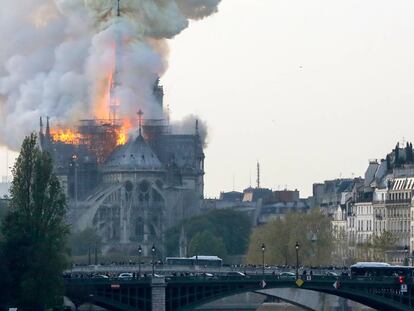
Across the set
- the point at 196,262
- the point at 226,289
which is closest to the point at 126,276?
the point at 226,289

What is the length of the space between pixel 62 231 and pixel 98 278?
5675 mm

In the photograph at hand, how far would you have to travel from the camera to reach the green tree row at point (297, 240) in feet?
580

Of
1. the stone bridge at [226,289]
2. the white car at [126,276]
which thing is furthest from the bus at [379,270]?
the white car at [126,276]

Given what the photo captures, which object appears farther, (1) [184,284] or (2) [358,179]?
(2) [358,179]

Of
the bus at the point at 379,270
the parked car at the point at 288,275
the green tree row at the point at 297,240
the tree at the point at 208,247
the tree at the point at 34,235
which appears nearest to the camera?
the tree at the point at 34,235

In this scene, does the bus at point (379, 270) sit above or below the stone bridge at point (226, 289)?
above

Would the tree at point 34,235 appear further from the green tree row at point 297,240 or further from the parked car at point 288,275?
the green tree row at point 297,240

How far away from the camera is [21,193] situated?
405 feet

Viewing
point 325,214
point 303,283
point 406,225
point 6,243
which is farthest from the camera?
point 325,214

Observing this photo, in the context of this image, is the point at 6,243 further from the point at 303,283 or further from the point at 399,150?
the point at 399,150

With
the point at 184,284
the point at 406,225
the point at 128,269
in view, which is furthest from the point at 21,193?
the point at 406,225

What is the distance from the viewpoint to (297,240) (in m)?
177

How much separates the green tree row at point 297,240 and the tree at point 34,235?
5093 centimetres

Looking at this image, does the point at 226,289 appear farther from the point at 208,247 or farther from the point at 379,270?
the point at 208,247
